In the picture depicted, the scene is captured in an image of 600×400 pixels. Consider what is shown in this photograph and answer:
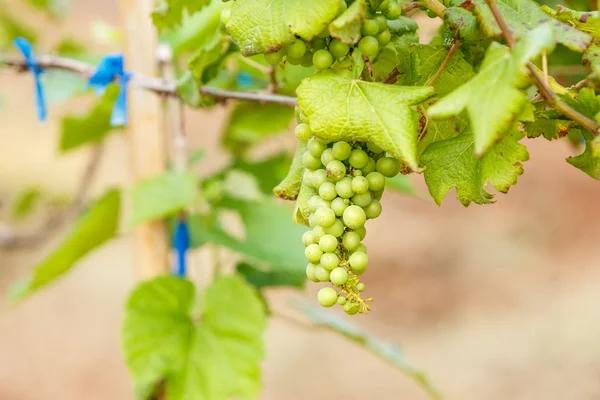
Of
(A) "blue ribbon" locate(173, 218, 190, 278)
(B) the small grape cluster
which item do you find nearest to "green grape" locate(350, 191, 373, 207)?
(B) the small grape cluster

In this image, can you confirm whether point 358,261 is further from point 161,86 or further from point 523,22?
point 161,86

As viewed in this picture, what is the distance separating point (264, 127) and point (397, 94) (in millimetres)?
775

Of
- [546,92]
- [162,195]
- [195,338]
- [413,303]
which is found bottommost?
[413,303]

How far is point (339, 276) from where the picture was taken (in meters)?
0.36

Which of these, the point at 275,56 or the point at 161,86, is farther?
the point at 161,86

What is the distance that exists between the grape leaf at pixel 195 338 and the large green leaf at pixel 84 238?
15 centimetres

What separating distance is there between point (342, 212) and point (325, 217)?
1cm

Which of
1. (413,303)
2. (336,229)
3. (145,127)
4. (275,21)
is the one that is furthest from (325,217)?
(413,303)

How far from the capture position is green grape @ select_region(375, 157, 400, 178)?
0.39m

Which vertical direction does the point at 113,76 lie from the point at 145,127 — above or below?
above

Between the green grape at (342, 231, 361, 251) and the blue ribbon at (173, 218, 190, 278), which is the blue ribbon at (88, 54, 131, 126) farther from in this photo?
the green grape at (342, 231, 361, 251)

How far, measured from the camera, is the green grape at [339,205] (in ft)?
1.22

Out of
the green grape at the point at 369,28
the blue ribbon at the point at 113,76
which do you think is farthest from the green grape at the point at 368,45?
the blue ribbon at the point at 113,76

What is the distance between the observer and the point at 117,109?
0.77 metres
